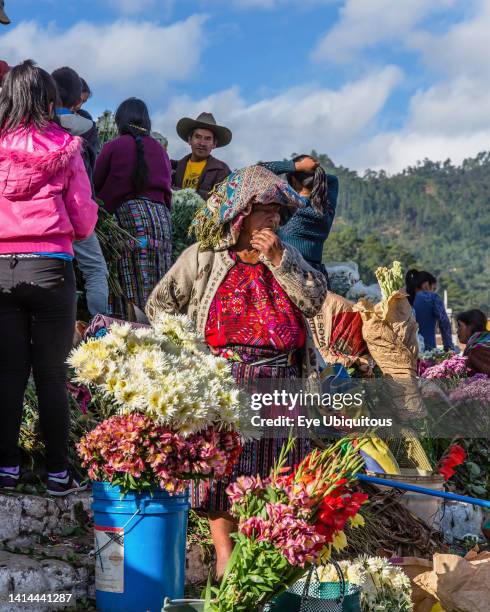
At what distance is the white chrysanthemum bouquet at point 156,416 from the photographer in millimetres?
3418

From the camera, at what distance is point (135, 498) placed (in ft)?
11.8

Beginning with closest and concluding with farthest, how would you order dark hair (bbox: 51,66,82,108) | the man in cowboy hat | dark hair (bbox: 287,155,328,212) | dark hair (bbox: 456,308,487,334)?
dark hair (bbox: 51,66,82,108)
dark hair (bbox: 287,155,328,212)
the man in cowboy hat
dark hair (bbox: 456,308,487,334)

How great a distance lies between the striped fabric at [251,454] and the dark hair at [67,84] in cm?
247

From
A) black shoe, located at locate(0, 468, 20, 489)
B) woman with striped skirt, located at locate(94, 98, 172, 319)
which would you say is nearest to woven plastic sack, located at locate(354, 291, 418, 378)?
woman with striped skirt, located at locate(94, 98, 172, 319)

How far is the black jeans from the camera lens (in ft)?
13.1

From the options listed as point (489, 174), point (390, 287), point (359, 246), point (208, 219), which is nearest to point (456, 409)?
point (390, 287)

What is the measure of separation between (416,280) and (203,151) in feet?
16.5

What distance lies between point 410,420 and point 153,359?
3.58 metres

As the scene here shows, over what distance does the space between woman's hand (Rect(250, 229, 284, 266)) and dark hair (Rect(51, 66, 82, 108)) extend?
227 cm

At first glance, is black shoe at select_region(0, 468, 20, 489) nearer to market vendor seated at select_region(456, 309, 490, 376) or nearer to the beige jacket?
the beige jacket

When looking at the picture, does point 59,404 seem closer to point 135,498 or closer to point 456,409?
point 135,498

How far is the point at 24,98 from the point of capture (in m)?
4.12

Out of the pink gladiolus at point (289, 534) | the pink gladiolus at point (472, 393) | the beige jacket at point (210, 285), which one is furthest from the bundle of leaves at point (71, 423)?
the pink gladiolus at point (472, 393)

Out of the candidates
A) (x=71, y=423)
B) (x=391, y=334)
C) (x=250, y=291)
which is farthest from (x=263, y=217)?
(x=391, y=334)
